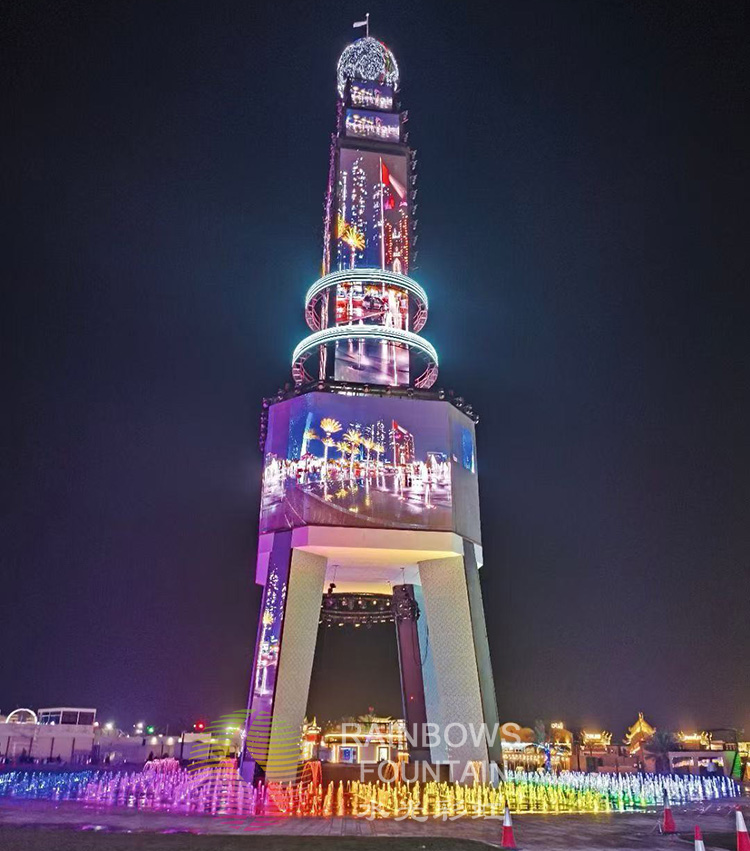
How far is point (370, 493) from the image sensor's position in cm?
3328

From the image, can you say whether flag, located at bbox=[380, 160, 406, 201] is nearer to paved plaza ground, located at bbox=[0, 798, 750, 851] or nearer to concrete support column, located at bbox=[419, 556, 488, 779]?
concrete support column, located at bbox=[419, 556, 488, 779]

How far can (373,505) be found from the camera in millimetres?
33062

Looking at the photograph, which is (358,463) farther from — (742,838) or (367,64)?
(367,64)

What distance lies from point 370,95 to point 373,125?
4.12m

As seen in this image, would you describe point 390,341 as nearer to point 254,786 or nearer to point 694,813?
point 254,786

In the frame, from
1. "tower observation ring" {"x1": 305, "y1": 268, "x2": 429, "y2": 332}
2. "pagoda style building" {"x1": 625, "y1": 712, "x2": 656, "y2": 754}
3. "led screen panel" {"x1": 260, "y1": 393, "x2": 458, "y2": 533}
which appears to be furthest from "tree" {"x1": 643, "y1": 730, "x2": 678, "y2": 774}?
"tower observation ring" {"x1": 305, "y1": 268, "x2": 429, "y2": 332}

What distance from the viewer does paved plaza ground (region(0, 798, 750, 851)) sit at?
560 inches

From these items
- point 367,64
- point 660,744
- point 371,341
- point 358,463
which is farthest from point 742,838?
point 660,744

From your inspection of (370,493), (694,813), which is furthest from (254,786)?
(694,813)

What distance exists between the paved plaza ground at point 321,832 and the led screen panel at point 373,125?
41.9 meters

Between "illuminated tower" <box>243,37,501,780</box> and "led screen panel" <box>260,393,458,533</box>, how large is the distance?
0.21ft

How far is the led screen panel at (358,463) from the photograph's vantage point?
3300 centimetres

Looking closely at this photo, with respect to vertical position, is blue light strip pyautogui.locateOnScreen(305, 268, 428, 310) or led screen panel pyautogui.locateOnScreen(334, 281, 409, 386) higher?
blue light strip pyautogui.locateOnScreen(305, 268, 428, 310)

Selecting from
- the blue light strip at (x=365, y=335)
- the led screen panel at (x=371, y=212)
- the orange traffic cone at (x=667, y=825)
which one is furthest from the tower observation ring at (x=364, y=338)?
the orange traffic cone at (x=667, y=825)
